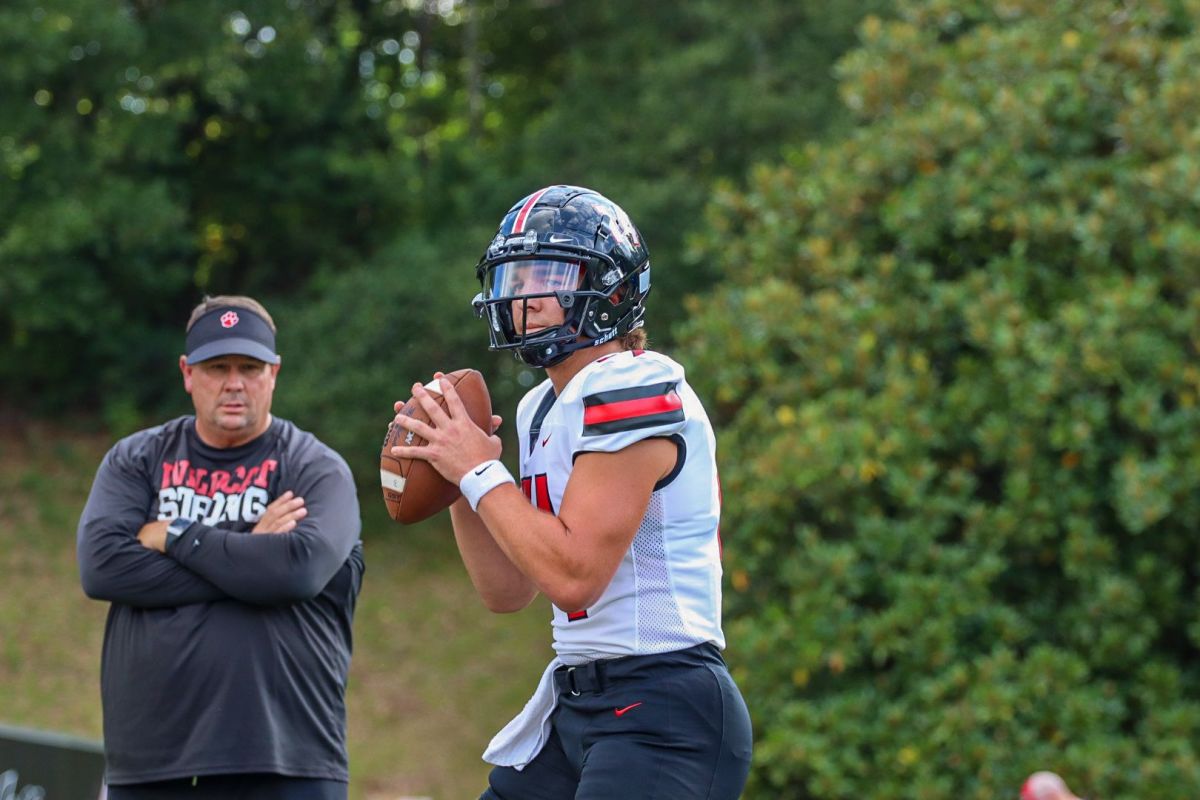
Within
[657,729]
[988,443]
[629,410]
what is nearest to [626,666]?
[657,729]

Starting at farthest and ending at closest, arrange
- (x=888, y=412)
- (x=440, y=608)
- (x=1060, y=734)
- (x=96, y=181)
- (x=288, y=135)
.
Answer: (x=288, y=135), (x=96, y=181), (x=440, y=608), (x=888, y=412), (x=1060, y=734)

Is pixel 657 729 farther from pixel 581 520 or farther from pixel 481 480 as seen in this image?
pixel 481 480

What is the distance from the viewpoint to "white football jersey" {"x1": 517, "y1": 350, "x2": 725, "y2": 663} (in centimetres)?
320

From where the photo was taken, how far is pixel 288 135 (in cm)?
1554

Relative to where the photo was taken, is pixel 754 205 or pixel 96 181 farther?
pixel 96 181

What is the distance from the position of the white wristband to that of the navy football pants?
50cm

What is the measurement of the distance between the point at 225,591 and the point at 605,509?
1.83m

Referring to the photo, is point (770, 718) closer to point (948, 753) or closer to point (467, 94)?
point (948, 753)

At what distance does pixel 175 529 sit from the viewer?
4539mm

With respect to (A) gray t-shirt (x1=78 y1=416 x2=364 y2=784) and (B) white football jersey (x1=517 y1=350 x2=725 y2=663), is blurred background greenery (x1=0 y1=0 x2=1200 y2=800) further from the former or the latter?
(B) white football jersey (x1=517 y1=350 x2=725 y2=663)

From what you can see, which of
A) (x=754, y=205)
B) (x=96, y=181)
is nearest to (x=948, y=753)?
(x=754, y=205)

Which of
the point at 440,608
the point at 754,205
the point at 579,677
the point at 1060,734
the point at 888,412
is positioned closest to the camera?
the point at 579,677

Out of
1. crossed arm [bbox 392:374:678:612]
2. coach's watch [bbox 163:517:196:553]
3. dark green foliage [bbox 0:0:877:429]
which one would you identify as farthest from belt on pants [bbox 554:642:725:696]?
dark green foliage [bbox 0:0:877:429]

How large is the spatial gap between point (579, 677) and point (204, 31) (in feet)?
39.8
